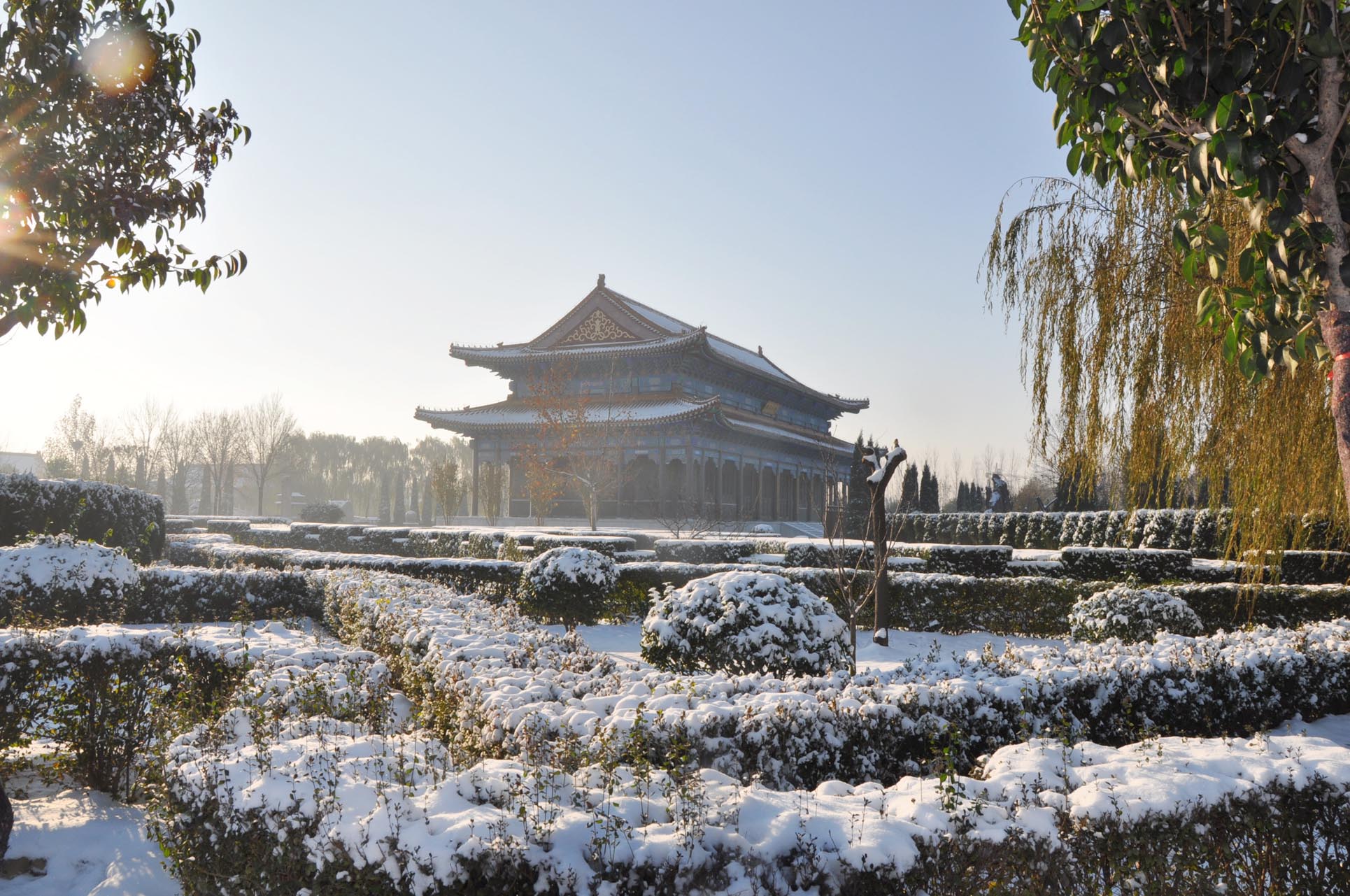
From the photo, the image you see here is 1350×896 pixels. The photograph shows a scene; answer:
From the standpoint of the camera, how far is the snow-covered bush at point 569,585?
472 inches

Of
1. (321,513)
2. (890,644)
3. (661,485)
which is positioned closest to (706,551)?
(890,644)

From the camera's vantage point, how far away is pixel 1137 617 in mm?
9383

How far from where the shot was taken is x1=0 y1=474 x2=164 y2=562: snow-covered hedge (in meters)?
13.4

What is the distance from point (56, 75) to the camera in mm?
4578

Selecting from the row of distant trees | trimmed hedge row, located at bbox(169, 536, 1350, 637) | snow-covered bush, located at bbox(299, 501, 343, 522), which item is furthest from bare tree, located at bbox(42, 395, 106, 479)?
trimmed hedge row, located at bbox(169, 536, 1350, 637)

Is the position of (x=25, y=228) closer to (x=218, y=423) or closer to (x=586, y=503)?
(x=586, y=503)

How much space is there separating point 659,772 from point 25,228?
15.5 feet

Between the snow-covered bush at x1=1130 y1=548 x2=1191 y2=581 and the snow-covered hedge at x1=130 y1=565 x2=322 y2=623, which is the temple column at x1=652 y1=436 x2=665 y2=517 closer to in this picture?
the snow-covered bush at x1=1130 y1=548 x2=1191 y2=581

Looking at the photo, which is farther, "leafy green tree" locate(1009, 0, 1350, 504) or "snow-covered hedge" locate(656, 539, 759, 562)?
"snow-covered hedge" locate(656, 539, 759, 562)

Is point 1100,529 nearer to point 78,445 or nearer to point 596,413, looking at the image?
point 596,413

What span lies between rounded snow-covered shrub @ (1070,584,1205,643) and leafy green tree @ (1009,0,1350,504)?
6.99m

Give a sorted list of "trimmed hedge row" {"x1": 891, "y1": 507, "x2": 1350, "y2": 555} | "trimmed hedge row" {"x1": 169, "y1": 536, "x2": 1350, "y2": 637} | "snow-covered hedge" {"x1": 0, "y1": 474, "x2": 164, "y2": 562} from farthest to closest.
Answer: "snow-covered hedge" {"x1": 0, "y1": 474, "x2": 164, "y2": 562} → "trimmed hedge row" {"x1": 891, "y1": 507, "x2": 1350, "y2": 555} → "trimmed hedge row" {"x1": 169, "y1": 536, "x2": 1350, "y2": 637}

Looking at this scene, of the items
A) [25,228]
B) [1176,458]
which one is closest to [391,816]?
[25,228]

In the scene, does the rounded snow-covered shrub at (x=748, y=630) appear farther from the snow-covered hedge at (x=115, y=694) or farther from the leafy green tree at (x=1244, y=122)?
the leafy green tree at (x=1244, y=122)
